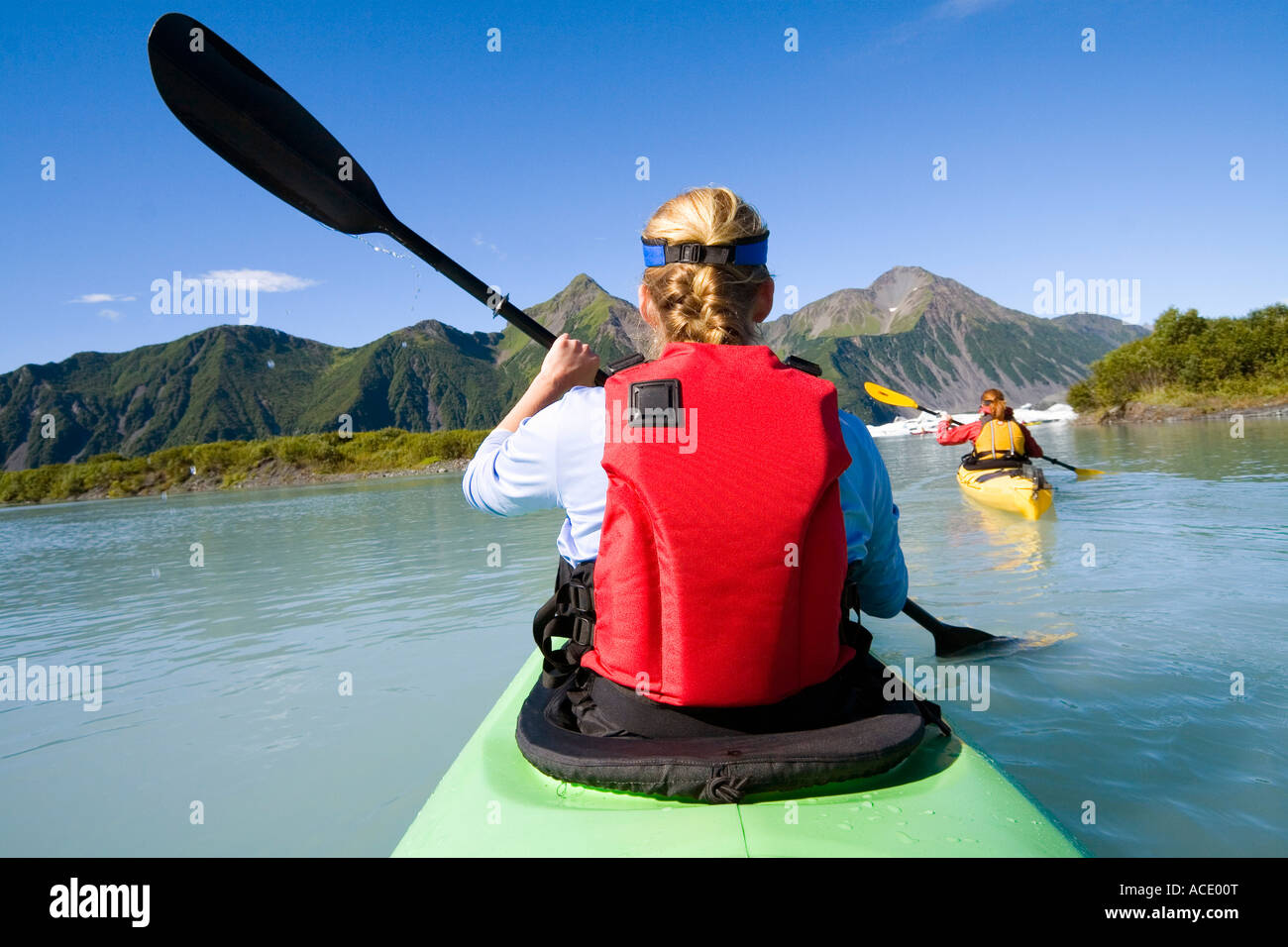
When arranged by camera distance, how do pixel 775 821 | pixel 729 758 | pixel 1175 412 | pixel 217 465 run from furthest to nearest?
pixel 217 465, pixel 1175 412, pixel 729 758, pixel 775 821

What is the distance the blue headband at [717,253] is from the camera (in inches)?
86.9

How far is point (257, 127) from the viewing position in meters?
3.52

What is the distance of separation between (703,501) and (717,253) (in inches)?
31.8

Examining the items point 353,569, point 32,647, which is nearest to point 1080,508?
point 353,569

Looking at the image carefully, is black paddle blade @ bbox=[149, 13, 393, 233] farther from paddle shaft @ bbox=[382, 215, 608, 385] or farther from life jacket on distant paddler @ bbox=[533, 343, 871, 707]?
life jacket on distant paddler @ bbox=[533, 343, 871, 707]

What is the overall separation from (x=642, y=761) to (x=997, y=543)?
9.72 meters

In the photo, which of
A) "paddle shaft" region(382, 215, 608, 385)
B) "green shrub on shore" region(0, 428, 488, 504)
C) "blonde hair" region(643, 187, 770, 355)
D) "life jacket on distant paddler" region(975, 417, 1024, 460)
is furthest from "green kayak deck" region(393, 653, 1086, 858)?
"green shrub on shore" region(0, 428, 488, 504)

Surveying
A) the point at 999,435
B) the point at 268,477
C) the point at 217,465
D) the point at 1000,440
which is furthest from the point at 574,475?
A: the point at 217,465

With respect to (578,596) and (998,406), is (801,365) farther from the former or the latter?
(998,406)

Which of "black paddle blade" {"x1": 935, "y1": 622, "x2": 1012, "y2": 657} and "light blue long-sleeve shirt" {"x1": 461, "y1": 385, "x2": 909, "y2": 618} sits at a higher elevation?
"light blue long-sleeve shirt" {"x1": 461, "y1": 385, "x2": 909, "y2": 618}

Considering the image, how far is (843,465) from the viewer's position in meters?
1.91

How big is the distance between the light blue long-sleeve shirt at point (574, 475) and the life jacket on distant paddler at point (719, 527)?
6.7 inches

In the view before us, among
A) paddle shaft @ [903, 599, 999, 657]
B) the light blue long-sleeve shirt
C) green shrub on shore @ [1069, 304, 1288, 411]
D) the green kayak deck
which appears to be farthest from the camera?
green shrub on shore @ [1069, 304, 1288, 411]

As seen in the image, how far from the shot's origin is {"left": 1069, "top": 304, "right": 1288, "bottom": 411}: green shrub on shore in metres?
51.3
